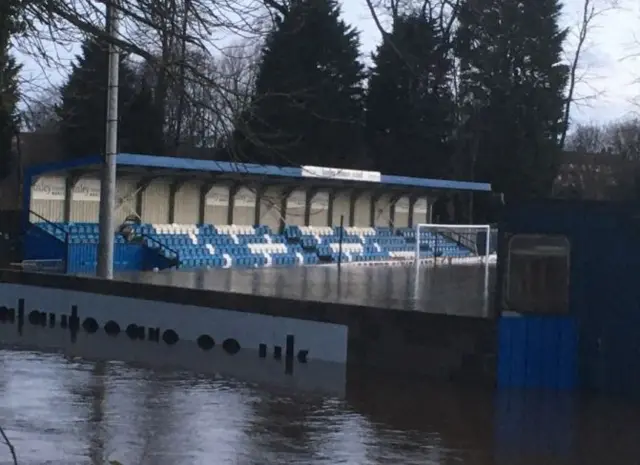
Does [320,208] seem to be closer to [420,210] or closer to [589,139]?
[420,210]

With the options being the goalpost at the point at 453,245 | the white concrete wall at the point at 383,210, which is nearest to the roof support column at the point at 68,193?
the goalpost at the point at 453,245

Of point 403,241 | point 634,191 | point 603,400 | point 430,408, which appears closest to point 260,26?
point 430,408

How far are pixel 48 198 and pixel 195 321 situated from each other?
481 inches

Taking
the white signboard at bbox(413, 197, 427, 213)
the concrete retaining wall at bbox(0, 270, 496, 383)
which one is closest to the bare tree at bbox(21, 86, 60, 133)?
the concrete retaining wall at bbox(0, 270, 496, 383)

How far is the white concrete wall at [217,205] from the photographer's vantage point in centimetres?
3672

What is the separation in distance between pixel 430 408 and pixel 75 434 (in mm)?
5040

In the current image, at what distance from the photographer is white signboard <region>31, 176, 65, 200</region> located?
30.5 meters

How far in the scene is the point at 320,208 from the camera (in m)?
41.4

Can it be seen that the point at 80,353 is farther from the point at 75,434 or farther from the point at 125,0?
the point at 125,0

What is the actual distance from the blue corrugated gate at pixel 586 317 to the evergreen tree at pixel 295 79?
159 inches

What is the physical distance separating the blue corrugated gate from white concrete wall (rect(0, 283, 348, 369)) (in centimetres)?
304

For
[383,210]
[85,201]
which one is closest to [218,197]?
[85,201]

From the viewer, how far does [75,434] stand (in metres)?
11.8

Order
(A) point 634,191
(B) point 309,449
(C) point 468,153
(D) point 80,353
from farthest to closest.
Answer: (A) point 634,191 < (C) point 468,153 < (D) point 80,353 < (B) point 309,449
